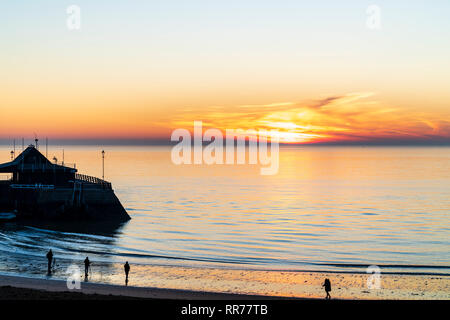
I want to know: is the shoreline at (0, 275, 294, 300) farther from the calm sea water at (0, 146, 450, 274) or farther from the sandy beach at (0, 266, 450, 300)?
the calm sea water at (0, 146, 450, 274)

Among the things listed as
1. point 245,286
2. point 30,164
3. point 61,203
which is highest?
point 30,164

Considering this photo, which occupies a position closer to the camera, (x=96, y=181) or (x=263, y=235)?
(x=263, y=235)

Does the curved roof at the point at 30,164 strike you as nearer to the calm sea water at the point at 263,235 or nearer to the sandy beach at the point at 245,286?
the calm sea water at the point at 263,235

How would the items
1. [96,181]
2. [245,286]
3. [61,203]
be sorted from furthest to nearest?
[96,181] → [61,203] → [245,286]

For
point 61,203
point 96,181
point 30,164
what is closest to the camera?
point 61,203

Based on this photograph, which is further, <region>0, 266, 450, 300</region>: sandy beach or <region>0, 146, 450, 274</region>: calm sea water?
<region>0, 146, 450, 274</region>: calm sea water

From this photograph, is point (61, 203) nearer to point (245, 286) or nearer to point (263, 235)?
point (263, 235)

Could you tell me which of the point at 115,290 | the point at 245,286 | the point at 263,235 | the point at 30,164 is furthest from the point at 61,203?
the point at 245,286

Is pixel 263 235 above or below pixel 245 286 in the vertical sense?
above

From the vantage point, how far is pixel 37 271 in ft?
120

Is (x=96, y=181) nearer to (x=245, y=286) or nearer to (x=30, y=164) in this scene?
(x=30, y=164)

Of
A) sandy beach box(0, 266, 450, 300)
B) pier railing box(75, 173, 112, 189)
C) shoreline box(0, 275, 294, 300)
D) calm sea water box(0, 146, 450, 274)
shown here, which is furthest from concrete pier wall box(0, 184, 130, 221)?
shoreline box(0, 275, 294, 300)
